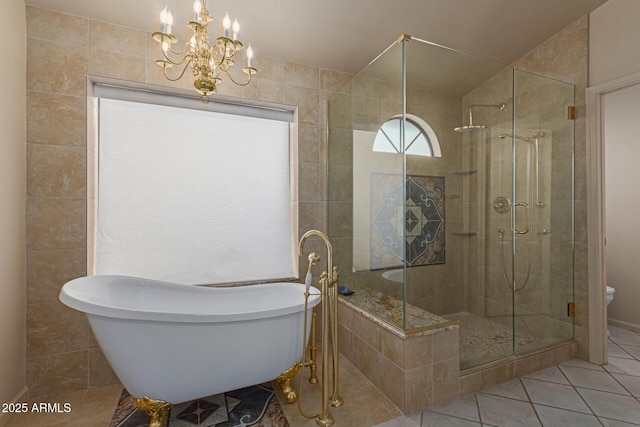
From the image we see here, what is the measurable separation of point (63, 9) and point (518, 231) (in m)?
3.48

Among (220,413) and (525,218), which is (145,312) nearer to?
(220,413)

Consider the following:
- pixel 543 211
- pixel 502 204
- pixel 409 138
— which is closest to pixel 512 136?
pixel 502 204

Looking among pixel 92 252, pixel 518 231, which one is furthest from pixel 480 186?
pixel 92 252

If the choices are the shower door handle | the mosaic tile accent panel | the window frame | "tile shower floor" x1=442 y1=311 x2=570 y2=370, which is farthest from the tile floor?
the window frame

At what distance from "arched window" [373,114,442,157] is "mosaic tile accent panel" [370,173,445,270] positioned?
7.0 inches

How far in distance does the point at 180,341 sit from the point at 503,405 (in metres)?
1.84

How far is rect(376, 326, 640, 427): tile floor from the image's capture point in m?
1.66

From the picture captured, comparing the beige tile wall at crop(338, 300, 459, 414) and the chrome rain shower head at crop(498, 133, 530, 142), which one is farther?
the chrome rain shower head at crop(498, 133, 530, 142)

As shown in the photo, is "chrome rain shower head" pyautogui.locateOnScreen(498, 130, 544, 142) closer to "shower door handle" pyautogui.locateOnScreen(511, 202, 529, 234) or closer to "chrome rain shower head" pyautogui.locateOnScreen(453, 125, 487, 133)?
"chrome rain shower head" pyautogui.locateOnScreen(453, 125, 487, 133)

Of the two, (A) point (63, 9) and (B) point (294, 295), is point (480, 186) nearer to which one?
(B) point (294, 295)

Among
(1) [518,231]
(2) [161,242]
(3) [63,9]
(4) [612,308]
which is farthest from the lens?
(4) [612,308]

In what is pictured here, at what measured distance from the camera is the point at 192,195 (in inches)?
91.4

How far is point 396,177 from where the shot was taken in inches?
76.0

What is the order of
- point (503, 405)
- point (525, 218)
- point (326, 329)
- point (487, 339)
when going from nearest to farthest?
point (326, 329)
point (503, 405)
point (487, 339)
point (525, 218)
